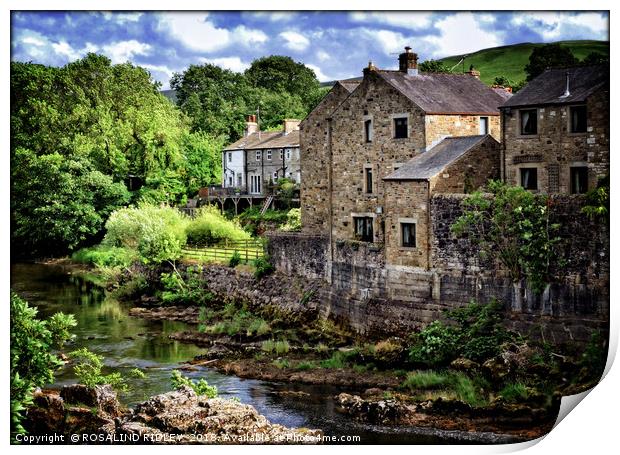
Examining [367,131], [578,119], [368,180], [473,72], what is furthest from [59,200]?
[578,119]

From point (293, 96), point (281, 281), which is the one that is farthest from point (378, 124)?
point (293, 96)

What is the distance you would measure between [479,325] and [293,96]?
1481 centimetres

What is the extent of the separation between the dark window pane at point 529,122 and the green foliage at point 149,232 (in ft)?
37.5

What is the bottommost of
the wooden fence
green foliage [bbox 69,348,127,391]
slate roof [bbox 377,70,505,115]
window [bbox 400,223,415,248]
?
green foliage [bbox 69,348,127,391]

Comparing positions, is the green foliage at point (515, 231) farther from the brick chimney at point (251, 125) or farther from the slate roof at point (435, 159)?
the brick chimney at point (251, 125)

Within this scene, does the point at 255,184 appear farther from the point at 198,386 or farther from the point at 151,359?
the point at 198,386

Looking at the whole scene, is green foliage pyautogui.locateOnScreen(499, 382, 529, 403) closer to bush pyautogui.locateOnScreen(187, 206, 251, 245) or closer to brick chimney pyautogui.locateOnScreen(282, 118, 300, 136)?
bush pyautogui.locateOnScreen(187, 206, 251, 245)

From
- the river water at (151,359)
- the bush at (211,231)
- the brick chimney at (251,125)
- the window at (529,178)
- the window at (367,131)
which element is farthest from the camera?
the brick chimney at (251,125)

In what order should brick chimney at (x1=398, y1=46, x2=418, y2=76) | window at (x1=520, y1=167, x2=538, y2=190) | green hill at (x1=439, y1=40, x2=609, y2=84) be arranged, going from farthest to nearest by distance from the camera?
brick chimney at (x1=398, y1=46, x2=418, y2=76) < window at (x1=520, y1=167, x2=538, y2=190) < green hill at (x1=439, y1=40, x2=609, y2=84)

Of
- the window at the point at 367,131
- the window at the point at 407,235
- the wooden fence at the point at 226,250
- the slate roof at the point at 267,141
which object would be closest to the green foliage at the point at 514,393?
the window at the point at 407,235

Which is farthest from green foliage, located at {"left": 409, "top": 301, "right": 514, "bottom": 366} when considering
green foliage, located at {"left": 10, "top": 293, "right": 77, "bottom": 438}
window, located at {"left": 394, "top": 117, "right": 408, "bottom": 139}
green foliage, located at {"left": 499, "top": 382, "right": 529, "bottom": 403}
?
green foliage, located at {"left": 10, "top": 293, "right": 77, "bottom": 438}

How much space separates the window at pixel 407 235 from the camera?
1722cm

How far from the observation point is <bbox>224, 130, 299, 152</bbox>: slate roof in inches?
1198

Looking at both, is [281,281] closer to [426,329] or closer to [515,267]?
[426,329]
